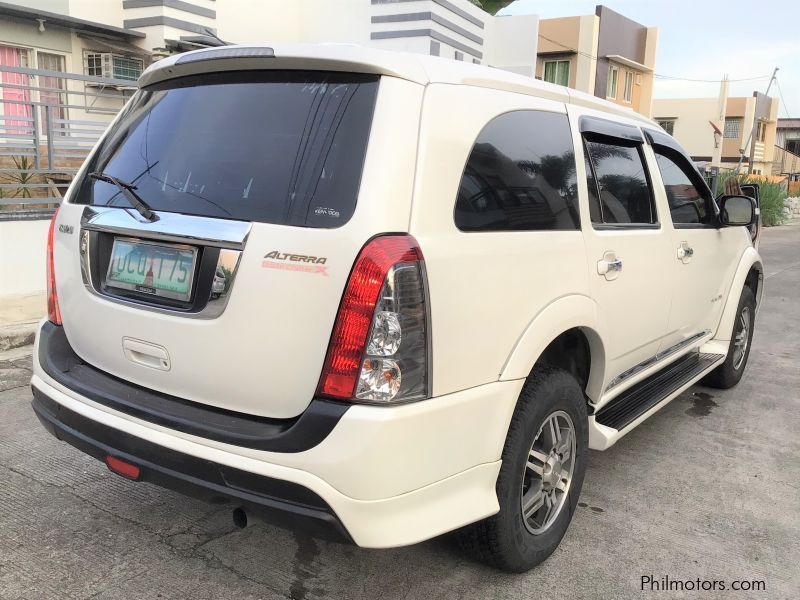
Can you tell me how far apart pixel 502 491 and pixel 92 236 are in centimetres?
172

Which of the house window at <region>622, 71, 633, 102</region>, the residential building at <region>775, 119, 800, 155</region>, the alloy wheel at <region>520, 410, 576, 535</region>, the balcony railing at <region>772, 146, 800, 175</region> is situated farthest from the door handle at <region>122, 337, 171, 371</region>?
the residential building at <region>775, 119, 800, 155</region>

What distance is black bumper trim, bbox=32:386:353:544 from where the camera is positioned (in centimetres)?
203

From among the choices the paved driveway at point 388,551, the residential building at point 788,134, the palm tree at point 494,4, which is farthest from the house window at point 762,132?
the paved driveway at point 388,551

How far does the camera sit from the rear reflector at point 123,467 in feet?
7.69

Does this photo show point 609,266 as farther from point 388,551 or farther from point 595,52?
point 595,52

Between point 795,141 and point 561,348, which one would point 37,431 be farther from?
point 795,141

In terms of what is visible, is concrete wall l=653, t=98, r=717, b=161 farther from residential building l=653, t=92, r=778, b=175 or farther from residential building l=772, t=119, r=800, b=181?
residential building l=772, t=119, r=800, b=181

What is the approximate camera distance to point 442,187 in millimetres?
2195

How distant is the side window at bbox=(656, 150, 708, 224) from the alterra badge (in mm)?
2510

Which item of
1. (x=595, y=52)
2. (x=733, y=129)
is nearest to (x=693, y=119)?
(x=733, y=129)

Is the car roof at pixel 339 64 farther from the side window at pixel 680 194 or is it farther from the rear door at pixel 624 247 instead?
the side window at pixel 680 194

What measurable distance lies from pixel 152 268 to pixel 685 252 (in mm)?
2899

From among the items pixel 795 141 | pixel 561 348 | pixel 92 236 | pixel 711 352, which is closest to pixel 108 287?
pixel 92 236

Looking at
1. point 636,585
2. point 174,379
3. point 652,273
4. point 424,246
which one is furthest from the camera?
point 652,273
